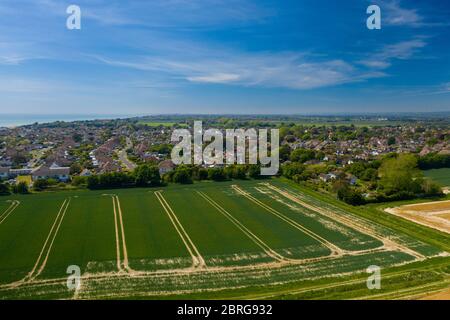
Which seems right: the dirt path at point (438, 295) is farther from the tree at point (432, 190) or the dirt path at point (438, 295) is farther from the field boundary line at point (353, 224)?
the tree at point (432, 190)

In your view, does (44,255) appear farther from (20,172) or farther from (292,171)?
(20,172)

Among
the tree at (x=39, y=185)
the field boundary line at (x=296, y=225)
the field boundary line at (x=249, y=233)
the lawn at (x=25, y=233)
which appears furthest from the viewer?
the tree at (x=39, y=185)

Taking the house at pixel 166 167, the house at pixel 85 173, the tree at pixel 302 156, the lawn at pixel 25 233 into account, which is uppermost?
the tree at pixel 302 156

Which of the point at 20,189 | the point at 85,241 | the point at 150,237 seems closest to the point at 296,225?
the point at 150,237

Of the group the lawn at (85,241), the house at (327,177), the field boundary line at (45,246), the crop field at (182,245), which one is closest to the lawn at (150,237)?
the crop field at (182,245)

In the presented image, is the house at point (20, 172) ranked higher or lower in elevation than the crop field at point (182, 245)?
higher

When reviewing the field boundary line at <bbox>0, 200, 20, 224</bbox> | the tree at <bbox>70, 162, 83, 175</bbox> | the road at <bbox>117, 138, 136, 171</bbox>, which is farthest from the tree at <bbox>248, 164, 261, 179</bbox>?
the field boundary line at <bbox>0, 200, 20, 224</bbox>
